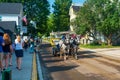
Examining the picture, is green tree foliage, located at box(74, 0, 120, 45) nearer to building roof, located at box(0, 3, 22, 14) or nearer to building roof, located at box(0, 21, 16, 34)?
building roof, located at box(0, 3, 22, 14)

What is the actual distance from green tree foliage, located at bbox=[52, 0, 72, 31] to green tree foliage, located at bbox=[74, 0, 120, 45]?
52785 millimetres

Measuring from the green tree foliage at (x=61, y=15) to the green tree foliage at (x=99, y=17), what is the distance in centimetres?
5279

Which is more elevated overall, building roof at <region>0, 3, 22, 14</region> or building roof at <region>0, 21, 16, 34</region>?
building roof at <region>0, 3, 22, 14</region>

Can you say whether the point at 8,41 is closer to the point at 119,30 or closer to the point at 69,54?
the point at 69,54

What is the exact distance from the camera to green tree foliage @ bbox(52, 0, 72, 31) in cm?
11369

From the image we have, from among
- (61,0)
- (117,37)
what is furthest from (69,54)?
(61,0)

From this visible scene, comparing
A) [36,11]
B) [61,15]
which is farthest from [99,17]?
[61,15]

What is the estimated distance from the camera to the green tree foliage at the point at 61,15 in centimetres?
11369

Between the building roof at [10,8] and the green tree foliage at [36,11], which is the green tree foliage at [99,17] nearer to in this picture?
the building roof at [10,8]

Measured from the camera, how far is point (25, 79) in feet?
49.2

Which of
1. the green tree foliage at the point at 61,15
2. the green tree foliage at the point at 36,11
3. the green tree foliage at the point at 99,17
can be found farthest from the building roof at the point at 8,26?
→ the green tree foliage at the point at 61,15

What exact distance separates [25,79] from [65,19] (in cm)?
9909

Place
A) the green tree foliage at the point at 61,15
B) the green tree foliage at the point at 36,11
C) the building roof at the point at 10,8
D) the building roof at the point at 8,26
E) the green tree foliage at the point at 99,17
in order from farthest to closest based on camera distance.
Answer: the green tree foliage at the point at 61,15 → the green tree foliage at the point at 36,11 → the building roof at the point at 10,8 → the green tree foliage at the point at 99,17 → the building roof at the point at 8,26

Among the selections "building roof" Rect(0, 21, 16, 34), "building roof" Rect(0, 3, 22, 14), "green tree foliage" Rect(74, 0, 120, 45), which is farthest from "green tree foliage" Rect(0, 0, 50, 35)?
"building roof" Rect(0, 21, 16, 34)
